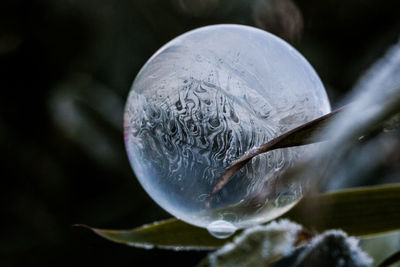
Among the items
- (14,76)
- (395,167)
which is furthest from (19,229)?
(395,167)

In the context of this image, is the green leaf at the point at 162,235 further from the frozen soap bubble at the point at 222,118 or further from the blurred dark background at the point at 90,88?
the blurred dark background at the point at 90,88

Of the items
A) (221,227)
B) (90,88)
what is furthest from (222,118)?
Result: (90,88)

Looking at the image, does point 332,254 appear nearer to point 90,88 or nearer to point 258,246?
point 258,246

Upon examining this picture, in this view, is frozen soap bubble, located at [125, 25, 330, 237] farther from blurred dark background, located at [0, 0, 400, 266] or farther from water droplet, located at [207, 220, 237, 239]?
blurred dark background, located at [0, 0, 400, 266]

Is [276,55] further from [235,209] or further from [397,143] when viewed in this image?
[397,143]

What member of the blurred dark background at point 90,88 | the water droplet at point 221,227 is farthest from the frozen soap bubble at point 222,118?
the blurred dark background at point 90,88

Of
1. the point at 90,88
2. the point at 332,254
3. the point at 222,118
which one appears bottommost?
the point at 332,254
